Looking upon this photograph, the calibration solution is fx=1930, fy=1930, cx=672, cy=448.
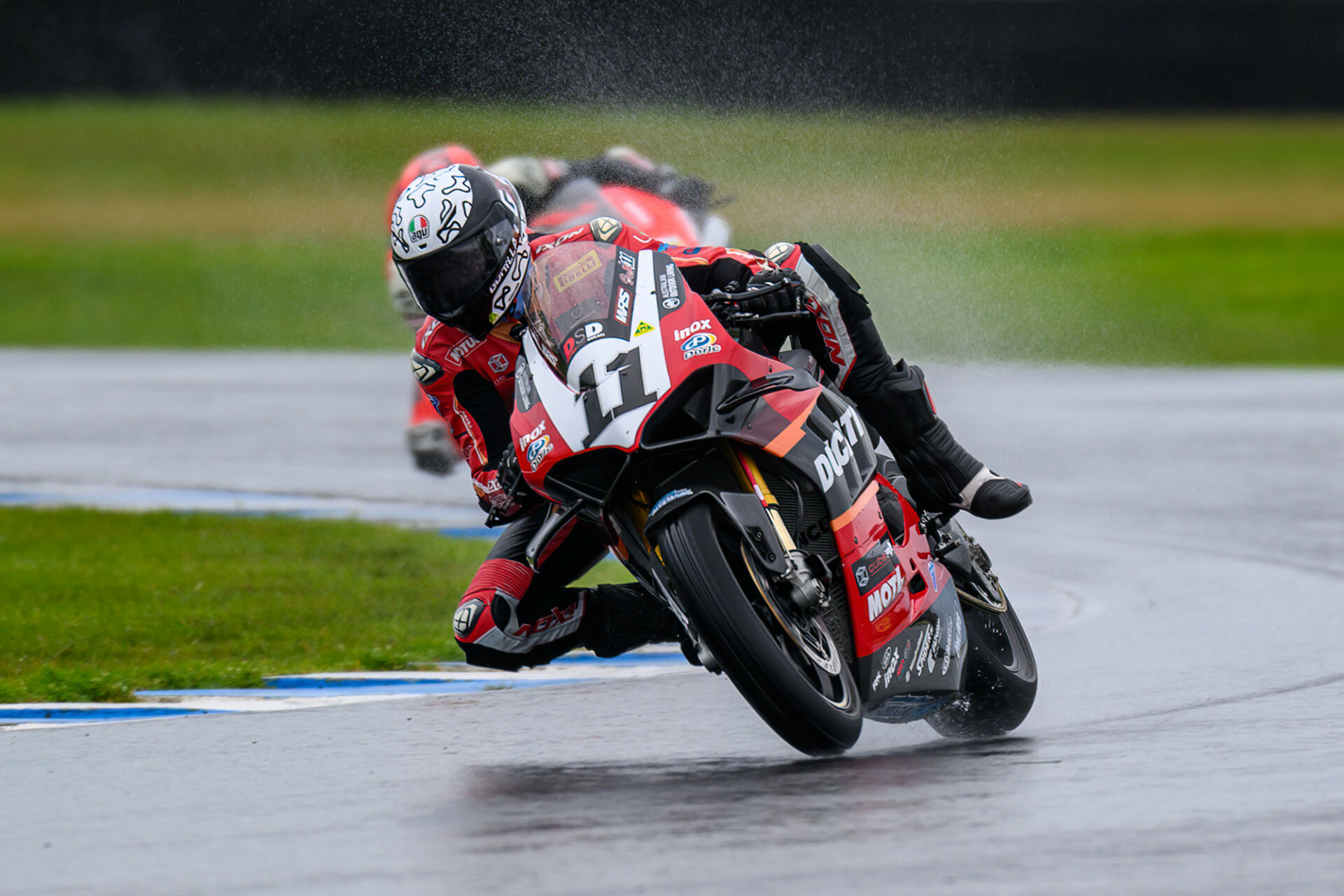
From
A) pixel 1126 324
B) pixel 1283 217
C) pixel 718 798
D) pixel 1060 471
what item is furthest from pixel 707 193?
pixel 1283 217

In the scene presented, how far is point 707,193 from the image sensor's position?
32.2 ft

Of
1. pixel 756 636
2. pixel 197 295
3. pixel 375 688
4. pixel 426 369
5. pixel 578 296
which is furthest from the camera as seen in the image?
pixel 197 295

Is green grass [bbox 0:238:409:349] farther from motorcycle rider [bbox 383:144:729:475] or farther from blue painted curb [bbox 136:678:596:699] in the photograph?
blue painted curb [bbox 136:678:596:699]

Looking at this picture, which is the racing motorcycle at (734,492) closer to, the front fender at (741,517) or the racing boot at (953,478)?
the front fender at (741,517)

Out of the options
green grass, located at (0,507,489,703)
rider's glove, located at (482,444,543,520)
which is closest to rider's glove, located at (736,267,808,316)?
rider's glove, located at (482,444,543,520)

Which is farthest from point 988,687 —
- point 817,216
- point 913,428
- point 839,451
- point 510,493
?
point 817,216

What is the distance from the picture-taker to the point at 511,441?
17.0 feet

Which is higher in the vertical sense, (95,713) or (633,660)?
(95,713)

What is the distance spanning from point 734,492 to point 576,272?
29.2 inches

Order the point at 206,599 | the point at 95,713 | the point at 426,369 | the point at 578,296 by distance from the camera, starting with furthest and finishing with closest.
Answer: the point at 206,599, the point at 95,713, the point at 426,369, the point at 578,296

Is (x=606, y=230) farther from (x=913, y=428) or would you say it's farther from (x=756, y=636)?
(x=756, y=636)

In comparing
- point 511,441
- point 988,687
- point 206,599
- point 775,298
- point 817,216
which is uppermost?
point 775,298

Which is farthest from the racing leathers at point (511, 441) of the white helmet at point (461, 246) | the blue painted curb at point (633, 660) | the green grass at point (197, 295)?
the green grass at point (197, 295)

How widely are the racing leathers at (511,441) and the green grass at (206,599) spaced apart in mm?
1480
